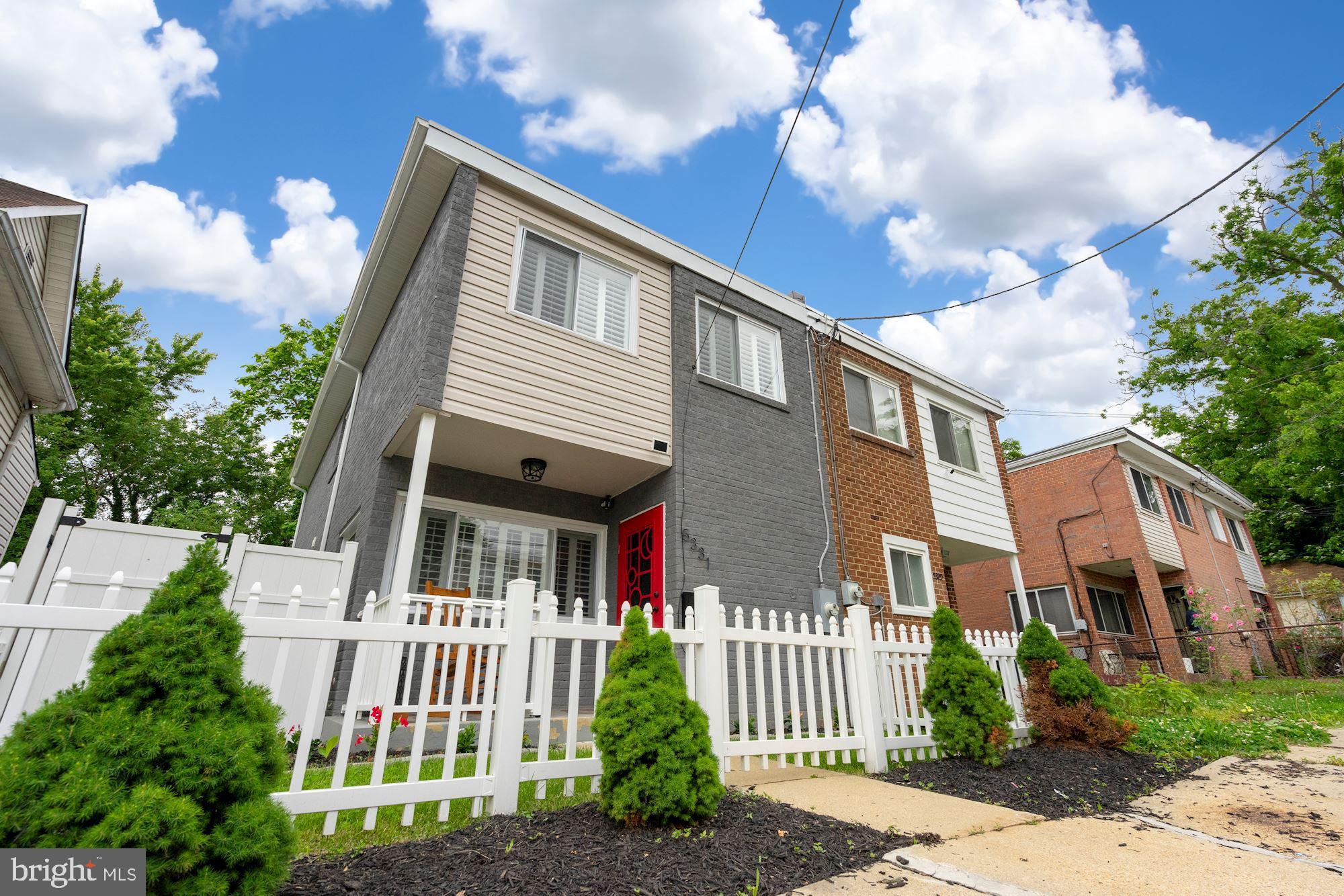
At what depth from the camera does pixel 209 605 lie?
6.39 feet

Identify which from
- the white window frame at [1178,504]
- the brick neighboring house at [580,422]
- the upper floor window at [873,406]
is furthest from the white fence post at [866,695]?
the white window frame at [1178,504]

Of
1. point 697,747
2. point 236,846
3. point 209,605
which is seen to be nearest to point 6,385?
point 209,605

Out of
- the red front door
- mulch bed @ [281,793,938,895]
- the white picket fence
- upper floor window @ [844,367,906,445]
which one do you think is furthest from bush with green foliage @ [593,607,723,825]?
upper floor window @ [844,367,906,445]

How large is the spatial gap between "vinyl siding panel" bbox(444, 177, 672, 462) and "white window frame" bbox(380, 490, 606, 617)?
66.3 inches

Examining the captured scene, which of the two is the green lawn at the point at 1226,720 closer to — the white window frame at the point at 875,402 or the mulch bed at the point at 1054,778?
the mulch bed at the point at 1054,778

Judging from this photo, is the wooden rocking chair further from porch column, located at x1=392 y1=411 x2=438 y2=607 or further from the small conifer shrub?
the small conifer shrub

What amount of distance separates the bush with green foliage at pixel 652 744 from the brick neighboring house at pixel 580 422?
256cm

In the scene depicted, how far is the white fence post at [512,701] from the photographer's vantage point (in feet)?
9.89

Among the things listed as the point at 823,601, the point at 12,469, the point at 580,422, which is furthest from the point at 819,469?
the point at 12,469

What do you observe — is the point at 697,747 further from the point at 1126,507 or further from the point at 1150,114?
the point at 1126,507

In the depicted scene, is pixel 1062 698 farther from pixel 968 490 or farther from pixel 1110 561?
pixel 1110 561

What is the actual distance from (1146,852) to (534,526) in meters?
6.40

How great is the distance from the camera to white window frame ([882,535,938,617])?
8.39 metres

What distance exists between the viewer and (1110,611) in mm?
16094
